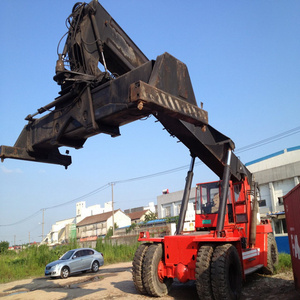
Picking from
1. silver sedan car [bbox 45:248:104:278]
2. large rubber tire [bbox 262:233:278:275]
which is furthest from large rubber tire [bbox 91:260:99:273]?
large rubber tire [bbox 262:233:278:275]

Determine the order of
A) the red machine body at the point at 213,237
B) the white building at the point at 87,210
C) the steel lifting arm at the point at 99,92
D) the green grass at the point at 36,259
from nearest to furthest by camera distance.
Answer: the steel lifting arm at the point at 99,92 → the red machine body at the point at 213,237 → the green grass at the point at 36,259 → the white building at the point at 87,210

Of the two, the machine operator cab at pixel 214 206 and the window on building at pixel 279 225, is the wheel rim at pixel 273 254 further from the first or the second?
the window on building at pixel 279 225

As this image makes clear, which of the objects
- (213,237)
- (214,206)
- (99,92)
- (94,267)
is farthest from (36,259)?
(99,92)

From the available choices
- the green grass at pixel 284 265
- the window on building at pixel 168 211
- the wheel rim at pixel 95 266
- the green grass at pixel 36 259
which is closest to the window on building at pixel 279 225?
the green grass at pixel 36 259

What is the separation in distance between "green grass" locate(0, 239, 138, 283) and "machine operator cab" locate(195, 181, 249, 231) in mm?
14216

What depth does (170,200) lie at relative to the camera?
158 ft

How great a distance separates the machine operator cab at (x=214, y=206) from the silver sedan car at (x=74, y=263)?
9580 mm

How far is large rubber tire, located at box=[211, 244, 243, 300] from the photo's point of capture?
7.25 meters

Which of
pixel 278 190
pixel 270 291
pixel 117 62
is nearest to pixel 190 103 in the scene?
pixel 117 62

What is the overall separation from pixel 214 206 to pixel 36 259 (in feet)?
53.7

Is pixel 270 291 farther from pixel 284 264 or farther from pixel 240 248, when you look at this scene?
pixel 284 264

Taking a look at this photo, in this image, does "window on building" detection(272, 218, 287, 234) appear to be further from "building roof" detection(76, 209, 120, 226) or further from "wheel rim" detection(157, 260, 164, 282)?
"building roof" detection(76, 209, 120, 226)

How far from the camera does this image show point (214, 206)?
31.5ft

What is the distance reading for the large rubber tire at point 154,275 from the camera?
8.34m
